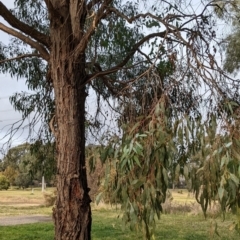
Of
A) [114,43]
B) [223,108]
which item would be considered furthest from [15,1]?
[223,108]

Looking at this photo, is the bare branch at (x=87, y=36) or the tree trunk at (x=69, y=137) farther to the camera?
the bare branch at (x=87, y=36)

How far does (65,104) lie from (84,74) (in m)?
0.34

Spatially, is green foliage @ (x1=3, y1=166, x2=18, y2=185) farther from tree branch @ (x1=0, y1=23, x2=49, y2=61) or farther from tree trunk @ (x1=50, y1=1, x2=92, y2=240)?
tree trunk @ (x1=50, y1=1, x2=92, y2=240)

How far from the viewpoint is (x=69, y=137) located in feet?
12.2

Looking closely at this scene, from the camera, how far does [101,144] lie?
2.97 m

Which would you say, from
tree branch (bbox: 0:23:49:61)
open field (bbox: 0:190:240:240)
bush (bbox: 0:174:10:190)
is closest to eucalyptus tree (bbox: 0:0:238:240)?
tree branch (bbox: 0:23:49:61)

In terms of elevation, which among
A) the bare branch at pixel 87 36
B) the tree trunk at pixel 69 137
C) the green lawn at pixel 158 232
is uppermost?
the bare branch at pixel 87 36

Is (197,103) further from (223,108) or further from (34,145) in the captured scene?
(34,145)

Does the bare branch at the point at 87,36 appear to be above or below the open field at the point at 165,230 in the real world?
above

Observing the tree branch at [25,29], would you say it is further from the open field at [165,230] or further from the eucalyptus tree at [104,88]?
the open field at [165,230]

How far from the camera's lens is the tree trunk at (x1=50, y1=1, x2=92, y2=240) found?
3.60m

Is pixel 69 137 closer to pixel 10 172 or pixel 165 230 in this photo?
pixel 165 230

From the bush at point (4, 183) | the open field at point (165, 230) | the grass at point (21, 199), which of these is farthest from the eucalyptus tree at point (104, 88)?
the bush at point (4, 183)

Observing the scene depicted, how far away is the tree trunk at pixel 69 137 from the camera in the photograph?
3600 millimetres
